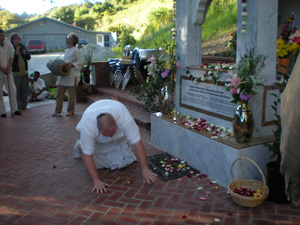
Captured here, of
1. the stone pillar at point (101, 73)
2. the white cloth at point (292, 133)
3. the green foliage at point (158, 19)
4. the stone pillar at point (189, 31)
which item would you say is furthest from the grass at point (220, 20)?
the white cloth at point (292, 133)

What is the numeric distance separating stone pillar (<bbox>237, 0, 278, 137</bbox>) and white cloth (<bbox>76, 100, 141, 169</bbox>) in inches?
61.1

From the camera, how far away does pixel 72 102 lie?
321 inches

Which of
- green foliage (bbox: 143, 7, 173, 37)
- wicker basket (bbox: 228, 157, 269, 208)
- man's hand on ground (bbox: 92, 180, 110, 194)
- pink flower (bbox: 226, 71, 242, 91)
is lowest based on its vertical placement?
man's hand on ground (bbox: 92, 180, 110, 194)

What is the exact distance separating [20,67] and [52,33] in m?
35.3

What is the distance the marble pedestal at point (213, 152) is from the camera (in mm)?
3893

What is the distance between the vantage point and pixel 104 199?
152 inches

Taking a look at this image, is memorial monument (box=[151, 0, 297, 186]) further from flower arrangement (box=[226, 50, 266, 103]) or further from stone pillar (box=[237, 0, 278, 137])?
flower arrangement (box=[226, 50, 266, 103])

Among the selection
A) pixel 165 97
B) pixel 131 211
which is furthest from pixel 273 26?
pixel 131 211

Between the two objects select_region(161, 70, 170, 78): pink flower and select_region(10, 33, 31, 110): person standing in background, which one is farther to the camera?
select_region(10, 33, 31, 110): person standing in background

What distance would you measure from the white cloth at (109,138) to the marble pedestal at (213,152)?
0.77m

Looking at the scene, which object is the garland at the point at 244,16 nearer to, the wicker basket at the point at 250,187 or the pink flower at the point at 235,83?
the pink flower at the point at 235,83

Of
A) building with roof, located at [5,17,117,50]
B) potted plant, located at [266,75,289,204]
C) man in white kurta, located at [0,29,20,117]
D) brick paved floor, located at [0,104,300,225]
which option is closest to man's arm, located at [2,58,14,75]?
man in white kurta, located at [0,29,20,117]

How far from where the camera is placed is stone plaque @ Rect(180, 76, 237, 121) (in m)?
4.55

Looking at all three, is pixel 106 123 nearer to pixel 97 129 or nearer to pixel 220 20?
pixel 97 129
